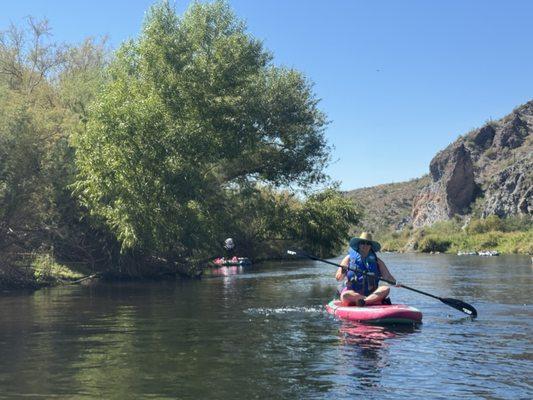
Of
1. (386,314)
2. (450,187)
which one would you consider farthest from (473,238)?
(386,314)

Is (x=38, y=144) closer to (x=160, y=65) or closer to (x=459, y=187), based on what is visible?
(x=160, y=65)

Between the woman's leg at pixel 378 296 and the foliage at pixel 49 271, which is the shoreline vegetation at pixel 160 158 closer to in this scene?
the foliage at pixel 49 271

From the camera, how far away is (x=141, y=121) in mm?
29266

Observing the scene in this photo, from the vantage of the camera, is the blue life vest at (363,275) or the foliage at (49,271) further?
the foliage at (49,271)

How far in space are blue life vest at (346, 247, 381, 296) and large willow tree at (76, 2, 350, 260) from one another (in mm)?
14078

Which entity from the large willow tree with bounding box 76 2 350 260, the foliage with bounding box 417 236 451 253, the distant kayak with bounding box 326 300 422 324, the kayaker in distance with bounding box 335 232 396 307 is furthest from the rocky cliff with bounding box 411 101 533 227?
the distant kayak with bounding box 326 300 422 324

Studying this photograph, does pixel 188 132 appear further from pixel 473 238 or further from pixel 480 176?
pixel 480 176

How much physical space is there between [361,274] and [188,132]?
1571 centimetres

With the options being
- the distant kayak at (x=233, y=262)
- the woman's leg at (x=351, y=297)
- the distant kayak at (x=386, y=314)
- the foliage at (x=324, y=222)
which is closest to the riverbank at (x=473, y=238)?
the distant kayak at (x=233, y=262)

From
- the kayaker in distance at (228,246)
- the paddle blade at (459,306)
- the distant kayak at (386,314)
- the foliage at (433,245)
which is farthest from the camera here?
the foliage at (433,245)

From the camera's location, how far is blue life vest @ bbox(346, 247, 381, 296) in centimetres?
1725

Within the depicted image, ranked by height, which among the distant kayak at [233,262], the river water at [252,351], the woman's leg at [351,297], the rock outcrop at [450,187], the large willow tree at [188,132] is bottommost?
the river water at [252,351]

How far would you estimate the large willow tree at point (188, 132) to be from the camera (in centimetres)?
2934

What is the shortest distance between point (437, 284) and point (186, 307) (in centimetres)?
1440
